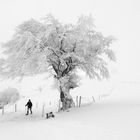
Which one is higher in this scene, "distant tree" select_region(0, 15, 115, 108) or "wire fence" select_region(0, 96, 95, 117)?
"distant tree" select_region(0, 15, 115, 108)

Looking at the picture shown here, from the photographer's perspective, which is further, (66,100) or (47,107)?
(47,107)

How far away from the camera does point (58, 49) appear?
1908 cm

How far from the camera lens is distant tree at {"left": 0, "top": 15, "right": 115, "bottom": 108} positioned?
17.7m

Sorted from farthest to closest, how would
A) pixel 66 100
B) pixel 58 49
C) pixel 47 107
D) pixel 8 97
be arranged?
pixel 8 97
pixel 47 107
pixel 66 100
pixel 58 49

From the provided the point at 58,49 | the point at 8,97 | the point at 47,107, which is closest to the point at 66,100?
the point at 58,49

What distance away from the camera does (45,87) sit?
6231 centimetres

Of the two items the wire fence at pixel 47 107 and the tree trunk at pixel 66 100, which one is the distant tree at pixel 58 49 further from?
the wire fence at pixel 47 107

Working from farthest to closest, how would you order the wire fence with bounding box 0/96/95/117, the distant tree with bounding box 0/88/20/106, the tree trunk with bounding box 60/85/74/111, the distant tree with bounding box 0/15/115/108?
the distant tree with bounding box 0/88/20/106, the wire fence with bounding box 0/96/95/117, the tree trunk with bounding box 60/85/74/111, the distant tree with bounding box 0/15/115/108

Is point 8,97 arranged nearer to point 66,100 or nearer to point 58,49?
point 66,100

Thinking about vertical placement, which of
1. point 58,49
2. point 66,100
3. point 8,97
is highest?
point 58,49

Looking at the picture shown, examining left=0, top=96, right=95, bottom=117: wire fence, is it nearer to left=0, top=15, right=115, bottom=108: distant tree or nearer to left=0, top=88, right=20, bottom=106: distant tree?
left=0, top=15, right=115, bottom=108: distant tree

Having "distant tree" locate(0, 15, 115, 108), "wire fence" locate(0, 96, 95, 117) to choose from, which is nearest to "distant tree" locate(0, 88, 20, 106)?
"wire fence" locate(0, 96, 95, 117)

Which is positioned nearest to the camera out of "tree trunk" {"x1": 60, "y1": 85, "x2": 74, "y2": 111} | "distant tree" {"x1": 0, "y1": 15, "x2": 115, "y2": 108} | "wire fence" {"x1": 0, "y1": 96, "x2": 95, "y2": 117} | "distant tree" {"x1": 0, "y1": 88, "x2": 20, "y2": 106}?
"distant tree" {"x1": 0, "y1": 15, "x2": 115, "y2": 108}

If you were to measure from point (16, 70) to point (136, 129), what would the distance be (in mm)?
12435
